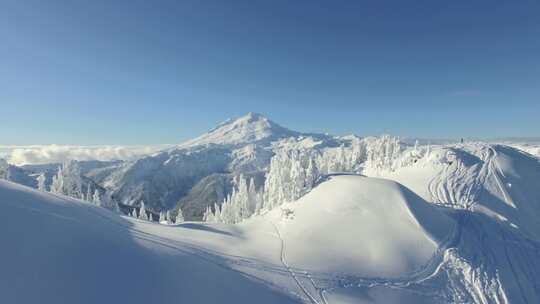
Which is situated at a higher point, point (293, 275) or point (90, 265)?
point (90, 265)

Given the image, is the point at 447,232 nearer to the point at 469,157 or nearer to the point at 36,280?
the point at 36,280

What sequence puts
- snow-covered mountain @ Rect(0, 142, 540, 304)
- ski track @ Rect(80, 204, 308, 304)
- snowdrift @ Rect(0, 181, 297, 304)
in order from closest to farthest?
snowdrift @ Rect(0, 181, 297, 304) < snow-covered mountain @ Rect(0, 142, 540, 304) < ski track @ Rect(80, 204, 308, 304)

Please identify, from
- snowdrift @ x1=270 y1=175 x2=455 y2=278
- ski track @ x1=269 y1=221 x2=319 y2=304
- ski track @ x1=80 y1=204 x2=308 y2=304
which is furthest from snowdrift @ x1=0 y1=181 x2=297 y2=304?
snowdrift @ x1=270 y1=175 x2=455 y2=278

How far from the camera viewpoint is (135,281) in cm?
1745

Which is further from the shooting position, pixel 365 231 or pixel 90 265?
pixel 365 231

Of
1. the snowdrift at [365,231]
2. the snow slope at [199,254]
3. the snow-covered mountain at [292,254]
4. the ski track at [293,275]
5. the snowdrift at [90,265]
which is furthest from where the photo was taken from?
the snowdrift at [365,231]

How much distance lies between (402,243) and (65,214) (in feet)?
109

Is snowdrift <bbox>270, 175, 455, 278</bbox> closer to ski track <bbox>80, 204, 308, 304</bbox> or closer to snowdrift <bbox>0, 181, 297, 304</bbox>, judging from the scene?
ski track <bbox>80, 204, 308, 304</bbox>

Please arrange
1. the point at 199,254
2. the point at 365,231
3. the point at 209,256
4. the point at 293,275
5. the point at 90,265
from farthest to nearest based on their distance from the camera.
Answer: the point at 365,231
the point at 293,275
the point at 209,256
the point at 199,254
the point at 90,265

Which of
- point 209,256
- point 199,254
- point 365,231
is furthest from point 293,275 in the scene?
point 365,231

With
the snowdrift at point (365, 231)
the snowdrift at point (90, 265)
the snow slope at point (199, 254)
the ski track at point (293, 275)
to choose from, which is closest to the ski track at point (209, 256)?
the snow slope at point (199, 254)

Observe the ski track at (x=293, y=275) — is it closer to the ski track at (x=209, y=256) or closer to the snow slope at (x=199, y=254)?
the snow slope at (x=199, y=254)

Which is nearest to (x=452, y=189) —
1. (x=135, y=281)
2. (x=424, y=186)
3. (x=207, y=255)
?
(x=424, y=186)

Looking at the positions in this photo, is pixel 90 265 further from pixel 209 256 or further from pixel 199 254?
pixel 209 256
